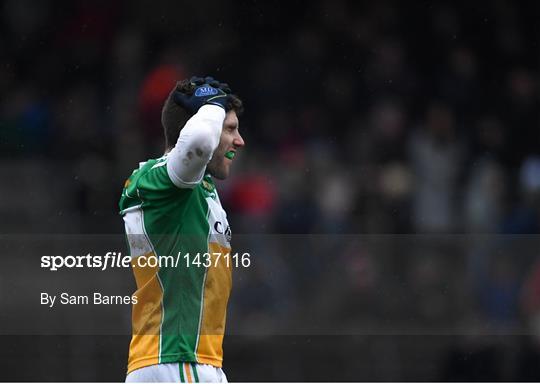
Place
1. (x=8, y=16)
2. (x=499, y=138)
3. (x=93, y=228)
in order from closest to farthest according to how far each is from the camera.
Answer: (x=93, y=228) → (x=499, y=138) → (x=8, y=16)

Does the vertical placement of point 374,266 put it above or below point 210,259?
above

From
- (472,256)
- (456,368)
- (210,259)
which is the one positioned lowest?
(210,259)

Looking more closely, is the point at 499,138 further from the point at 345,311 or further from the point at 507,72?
the point at 345,311

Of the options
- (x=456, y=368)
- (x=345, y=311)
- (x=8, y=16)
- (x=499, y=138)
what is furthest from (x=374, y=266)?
(x=8, y=16)

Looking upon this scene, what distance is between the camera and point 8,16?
11.9 metres

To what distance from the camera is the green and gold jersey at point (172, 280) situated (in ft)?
14.6

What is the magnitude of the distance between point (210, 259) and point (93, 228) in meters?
4.10

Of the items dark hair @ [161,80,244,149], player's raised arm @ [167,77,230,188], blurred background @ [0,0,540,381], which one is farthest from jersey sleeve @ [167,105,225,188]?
blurred background @ [0,0,540,381]

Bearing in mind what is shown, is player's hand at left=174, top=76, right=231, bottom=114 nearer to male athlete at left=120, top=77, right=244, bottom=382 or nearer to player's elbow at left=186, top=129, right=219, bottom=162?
male athlete at left=120, top=77, right=244, bottom=382

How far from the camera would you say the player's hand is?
445cm

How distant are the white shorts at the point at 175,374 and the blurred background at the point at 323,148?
3815mm

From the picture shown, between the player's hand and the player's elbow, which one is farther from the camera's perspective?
the player's hand

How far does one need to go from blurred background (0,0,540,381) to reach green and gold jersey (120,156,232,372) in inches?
150

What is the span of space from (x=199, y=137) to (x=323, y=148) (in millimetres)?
6140
